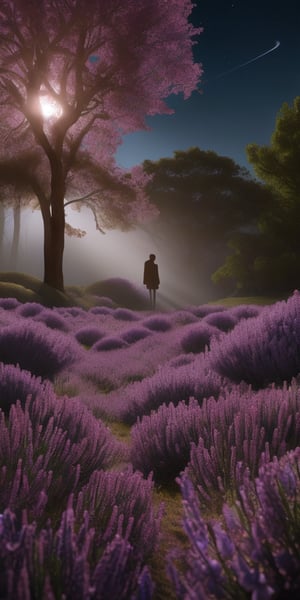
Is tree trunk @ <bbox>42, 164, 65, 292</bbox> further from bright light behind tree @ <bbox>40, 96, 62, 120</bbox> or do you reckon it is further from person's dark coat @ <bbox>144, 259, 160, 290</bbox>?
person's dark coat @ <bbox>144, 259, 160, 290</bbox>

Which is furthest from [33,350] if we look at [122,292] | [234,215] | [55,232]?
[234,215]

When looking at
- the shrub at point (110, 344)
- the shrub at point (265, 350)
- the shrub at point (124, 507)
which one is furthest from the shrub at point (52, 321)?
the shrub at point (124, 507)

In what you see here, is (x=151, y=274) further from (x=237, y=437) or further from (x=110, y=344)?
(x=237, y=437)

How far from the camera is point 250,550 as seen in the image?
1197 millimetres

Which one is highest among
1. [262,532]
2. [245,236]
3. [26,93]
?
[26,93]

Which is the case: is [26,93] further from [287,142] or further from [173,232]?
[173,232]

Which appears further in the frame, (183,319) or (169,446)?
(183,319)

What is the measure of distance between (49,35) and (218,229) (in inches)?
938

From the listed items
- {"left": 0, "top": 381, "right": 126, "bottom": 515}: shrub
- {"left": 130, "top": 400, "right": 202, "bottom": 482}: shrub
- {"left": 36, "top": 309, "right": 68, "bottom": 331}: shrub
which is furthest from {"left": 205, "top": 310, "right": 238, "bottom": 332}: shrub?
{"left": 0, "top": 381, "right": 126, "bottom": 515}: shrub

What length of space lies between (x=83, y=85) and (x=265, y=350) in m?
19.4

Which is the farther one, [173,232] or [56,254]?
[173,232]

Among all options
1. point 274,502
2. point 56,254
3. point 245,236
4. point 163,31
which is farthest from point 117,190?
point 274,502

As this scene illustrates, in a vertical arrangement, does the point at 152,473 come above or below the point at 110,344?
above

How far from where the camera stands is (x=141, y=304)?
24.0 metres
